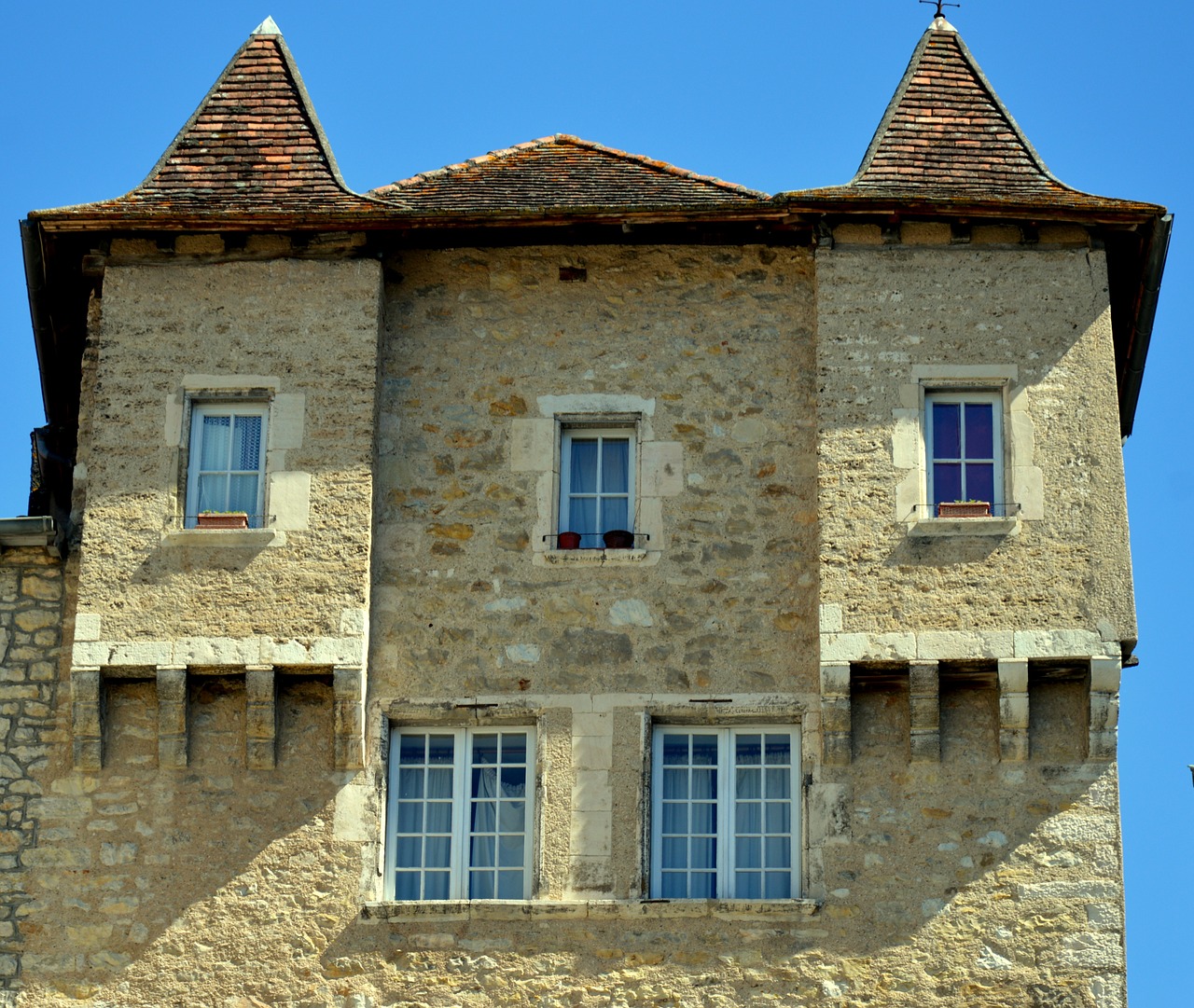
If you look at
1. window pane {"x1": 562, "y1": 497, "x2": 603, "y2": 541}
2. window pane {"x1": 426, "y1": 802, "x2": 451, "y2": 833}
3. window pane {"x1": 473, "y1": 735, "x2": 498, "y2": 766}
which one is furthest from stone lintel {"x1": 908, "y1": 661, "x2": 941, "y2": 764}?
window pane {"x1": 426, "y1": 802, "x2": 451, "y2": 833}

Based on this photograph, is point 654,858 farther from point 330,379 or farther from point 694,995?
point 330,379

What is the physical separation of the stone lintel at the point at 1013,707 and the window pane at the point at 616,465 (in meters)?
3.04

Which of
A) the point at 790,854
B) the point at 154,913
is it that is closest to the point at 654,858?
the point at 790,854

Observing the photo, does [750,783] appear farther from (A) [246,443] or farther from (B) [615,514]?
(A) [246,443]

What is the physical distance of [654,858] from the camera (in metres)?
17.9

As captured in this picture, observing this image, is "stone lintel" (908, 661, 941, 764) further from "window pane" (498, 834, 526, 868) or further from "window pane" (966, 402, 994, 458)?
"window pane" (498, 834, 526, 868)

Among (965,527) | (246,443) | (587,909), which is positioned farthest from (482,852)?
(965,527)

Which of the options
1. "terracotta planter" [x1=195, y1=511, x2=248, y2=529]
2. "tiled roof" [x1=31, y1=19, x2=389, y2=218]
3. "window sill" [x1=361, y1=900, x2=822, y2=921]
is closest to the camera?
"window sill" [x1=361, y1=900, x2=822, y2=921]

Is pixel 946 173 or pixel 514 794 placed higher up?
pixel 946 173

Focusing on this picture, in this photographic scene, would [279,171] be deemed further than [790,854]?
Yes

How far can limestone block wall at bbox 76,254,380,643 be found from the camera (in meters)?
18.2

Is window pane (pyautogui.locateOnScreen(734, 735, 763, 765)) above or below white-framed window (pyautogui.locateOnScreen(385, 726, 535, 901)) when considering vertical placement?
above

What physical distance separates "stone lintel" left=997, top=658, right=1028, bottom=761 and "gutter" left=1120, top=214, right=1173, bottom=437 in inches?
129

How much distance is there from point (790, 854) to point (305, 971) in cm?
334
